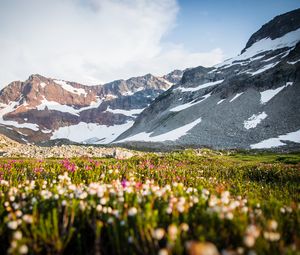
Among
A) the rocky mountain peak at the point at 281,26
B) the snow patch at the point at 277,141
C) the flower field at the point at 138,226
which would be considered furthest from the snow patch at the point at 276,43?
the flower field at the point at 138,226

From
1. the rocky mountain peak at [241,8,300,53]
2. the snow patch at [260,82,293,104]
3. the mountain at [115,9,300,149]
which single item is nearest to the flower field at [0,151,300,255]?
the mountain at [115,9,300,149]

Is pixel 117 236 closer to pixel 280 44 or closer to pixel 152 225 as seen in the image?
pixel 152 225

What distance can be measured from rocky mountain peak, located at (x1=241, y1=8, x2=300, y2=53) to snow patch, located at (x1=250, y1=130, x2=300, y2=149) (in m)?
121

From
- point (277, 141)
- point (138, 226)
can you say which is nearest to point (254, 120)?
point (277, 141)

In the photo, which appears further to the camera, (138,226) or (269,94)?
(269,94)

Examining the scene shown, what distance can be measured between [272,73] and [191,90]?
182 ft

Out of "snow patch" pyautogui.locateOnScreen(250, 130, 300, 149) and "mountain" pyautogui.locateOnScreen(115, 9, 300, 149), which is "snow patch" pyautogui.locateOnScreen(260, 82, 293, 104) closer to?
"mountain" pyautogui.locateOnScreen(115, 9, 300, 149)

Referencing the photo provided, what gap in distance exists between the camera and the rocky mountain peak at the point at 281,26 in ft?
520

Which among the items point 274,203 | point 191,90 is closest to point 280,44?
point 191,90

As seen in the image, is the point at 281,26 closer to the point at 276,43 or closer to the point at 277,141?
the point at 276,43

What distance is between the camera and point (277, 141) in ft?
198

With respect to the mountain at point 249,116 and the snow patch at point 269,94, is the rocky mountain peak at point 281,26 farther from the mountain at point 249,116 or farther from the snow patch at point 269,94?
the snow patch at point 269,94

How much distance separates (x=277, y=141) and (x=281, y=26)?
136453 millimetres

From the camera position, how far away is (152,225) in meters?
3.77
